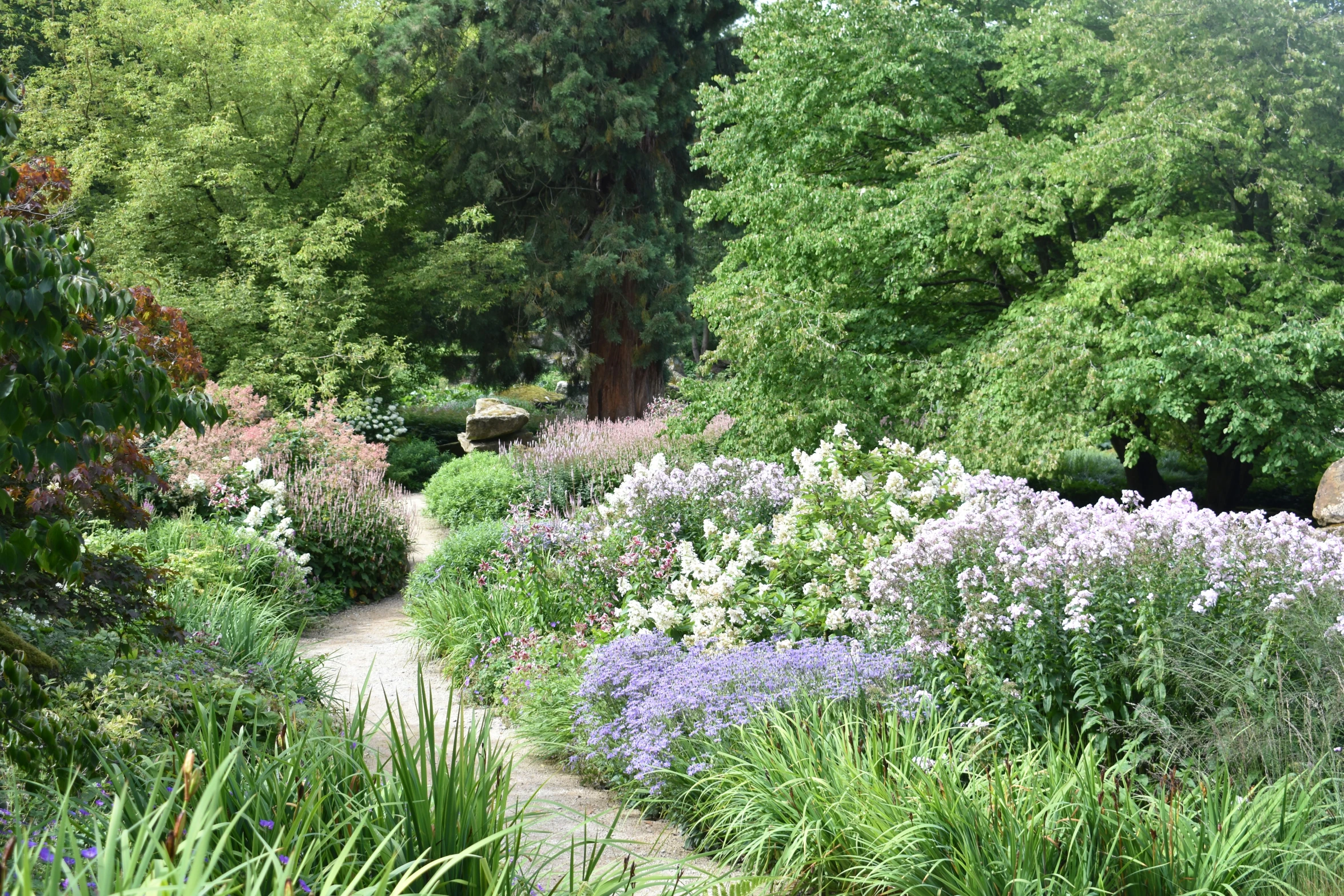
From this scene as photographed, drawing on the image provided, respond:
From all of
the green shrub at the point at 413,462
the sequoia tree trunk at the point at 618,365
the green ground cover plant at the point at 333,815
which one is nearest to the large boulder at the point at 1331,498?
the green ground cover plant at the point at 333,815

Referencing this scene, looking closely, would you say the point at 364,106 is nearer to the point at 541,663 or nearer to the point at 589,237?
the point at 589,237

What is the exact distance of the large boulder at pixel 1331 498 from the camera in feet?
33.6

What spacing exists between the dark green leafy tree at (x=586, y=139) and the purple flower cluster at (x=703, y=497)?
1163 centimetres

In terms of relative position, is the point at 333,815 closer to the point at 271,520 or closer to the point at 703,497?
the point at 703,497

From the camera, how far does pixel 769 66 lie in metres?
13.4

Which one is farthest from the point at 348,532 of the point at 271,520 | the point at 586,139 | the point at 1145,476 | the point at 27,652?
the point at 586,139

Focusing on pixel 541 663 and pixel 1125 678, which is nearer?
pixel 1125 678

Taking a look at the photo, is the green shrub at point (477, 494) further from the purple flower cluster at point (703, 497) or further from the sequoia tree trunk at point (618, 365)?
the sequoia tree trunk at point (618, 365)

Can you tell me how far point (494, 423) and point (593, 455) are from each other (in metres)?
7.84

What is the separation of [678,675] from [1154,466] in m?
11.6

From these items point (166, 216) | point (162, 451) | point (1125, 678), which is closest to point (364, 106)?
point (166, 216)

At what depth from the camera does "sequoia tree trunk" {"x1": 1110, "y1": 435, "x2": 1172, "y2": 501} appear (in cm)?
1427

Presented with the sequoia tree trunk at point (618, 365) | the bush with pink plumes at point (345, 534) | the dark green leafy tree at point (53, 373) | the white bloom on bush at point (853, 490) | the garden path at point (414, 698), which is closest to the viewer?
the dark green leafy tree at point (53, 373)

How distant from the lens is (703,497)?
303 inches
